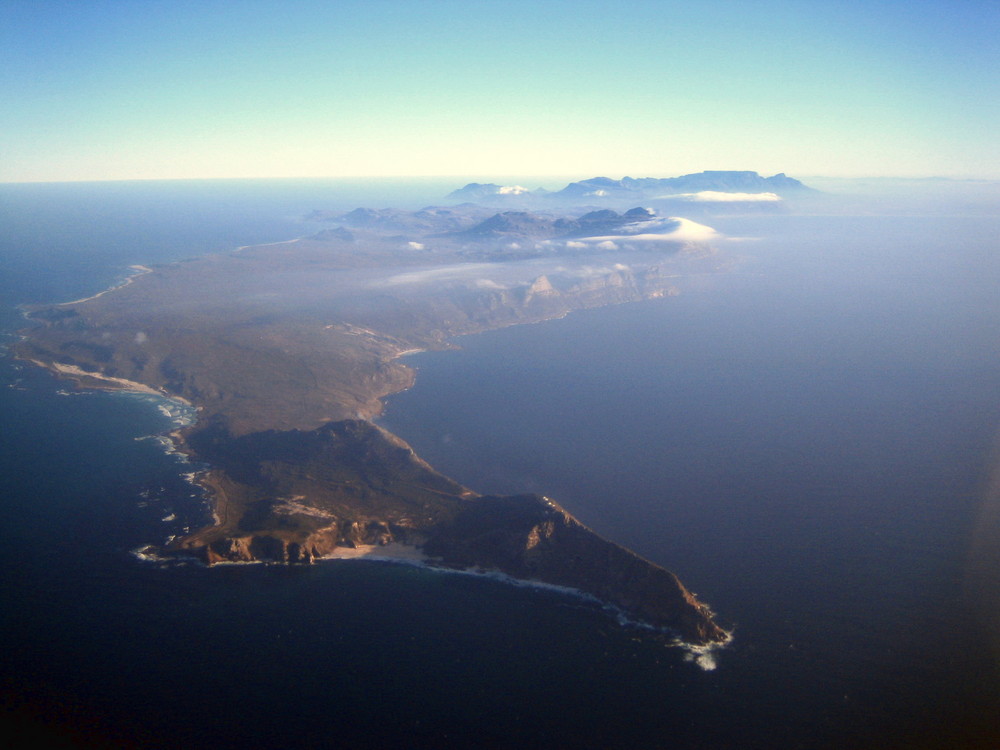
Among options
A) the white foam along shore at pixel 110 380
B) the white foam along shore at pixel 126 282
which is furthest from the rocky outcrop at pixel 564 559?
the white foam along shore at pixel 126 282

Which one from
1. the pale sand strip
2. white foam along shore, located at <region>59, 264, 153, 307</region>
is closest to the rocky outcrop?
the pale sand strip

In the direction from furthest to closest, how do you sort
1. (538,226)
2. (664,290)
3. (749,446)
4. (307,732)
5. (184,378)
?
(538,226) < (664,290) < (184,378) < (749,446) < (307,732)

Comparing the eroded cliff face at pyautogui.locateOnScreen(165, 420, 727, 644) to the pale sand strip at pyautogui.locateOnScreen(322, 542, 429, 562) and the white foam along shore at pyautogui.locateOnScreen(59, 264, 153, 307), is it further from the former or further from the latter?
the white foam along shore at pyautogui.locateOnScreen(59, 264, 153, 307)

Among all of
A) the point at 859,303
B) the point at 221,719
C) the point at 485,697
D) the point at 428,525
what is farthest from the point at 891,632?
the point at 859,303

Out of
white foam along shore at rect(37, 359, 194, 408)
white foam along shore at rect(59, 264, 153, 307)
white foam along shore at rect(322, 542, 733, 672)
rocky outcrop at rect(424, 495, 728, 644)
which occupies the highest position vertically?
white foam along shore at rect(59, 264, 153, 307)

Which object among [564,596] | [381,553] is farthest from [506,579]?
[381,553]

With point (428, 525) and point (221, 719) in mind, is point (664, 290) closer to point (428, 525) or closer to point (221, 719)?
point (428, 525)
